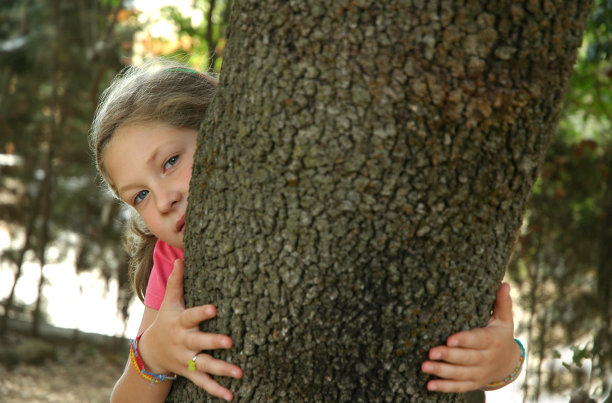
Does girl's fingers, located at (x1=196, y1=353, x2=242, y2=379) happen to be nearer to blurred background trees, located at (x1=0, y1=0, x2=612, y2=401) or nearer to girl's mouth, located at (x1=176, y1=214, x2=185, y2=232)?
girl's mouth, located at (x1=176, y1=214, x2=185, y2=232)

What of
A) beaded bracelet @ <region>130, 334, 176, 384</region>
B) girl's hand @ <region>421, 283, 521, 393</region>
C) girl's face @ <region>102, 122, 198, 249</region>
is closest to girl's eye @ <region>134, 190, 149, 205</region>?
girl's face @ <region>102, 122, 198, 249</region>

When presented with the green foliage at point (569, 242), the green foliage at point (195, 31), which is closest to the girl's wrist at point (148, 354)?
the green foliage at point (569, 242)

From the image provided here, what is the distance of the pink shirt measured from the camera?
2004 mm

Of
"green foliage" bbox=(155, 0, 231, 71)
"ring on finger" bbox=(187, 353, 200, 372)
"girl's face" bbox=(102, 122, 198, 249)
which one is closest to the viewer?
"ring on finger" bbox=(187, 353, 200, 372)

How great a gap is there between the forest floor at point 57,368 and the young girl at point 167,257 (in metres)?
4.75

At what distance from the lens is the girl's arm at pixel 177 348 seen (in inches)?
57.5

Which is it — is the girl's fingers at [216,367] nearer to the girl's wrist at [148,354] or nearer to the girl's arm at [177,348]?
the girl's arm at [177,348]

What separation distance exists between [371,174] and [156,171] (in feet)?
3.09

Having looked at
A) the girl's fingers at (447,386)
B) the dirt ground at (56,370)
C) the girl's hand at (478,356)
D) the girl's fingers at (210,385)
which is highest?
the girl's hand at (478,356)

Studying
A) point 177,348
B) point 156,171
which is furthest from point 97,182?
point 177,348

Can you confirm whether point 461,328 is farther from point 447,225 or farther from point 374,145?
point 374,145

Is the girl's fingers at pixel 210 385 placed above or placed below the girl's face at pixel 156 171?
below

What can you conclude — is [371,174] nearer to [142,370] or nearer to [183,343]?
[183,343]

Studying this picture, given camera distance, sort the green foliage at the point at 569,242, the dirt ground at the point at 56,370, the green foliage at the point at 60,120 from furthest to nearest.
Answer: the green foliage at the point at 60,120 → the dirt ground at the point at 56,370 → the green foliage at the point at 569,242
